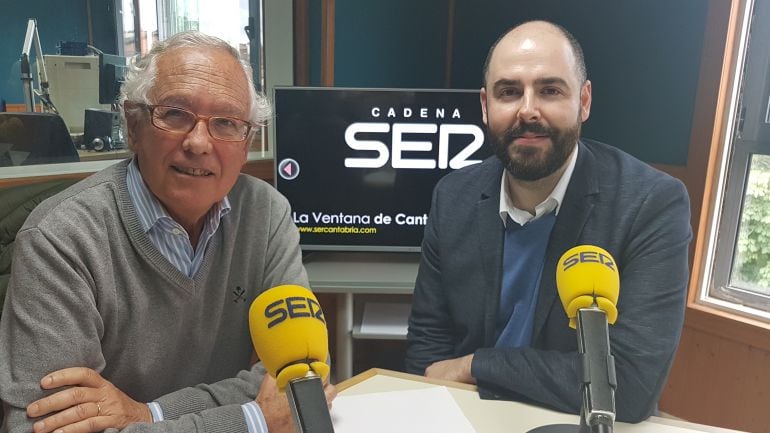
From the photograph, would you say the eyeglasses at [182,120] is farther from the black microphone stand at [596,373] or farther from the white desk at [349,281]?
the white desk at [349,281]

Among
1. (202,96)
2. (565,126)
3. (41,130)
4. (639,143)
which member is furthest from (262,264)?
(639,143)

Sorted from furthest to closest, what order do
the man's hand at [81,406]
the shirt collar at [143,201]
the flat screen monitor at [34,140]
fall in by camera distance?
the flat screen monitor at [34,140], the shirt collar at [143,201], the man's hand at [81,406]

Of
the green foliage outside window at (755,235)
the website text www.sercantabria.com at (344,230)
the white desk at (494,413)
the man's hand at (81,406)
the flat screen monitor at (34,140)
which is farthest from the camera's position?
the website text www.sercantabria.com at (344,230)

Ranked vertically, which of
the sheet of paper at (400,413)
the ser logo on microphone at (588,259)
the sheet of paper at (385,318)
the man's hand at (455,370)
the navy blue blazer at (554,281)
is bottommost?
the sheet of paper at (385,318)

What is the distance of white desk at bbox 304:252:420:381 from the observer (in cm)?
227

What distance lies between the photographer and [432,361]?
4.92 ft

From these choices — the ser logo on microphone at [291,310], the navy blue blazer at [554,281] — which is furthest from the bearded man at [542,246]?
the ser logo on microphone at [291,310]

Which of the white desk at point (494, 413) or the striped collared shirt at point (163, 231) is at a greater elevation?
the striped collared shirt at point (163, 231)

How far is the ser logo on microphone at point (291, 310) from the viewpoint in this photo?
74 cm

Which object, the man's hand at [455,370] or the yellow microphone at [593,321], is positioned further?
the man's hand at [455,370]

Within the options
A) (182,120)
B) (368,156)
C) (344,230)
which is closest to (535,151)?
(182,120)

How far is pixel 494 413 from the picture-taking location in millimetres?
1119

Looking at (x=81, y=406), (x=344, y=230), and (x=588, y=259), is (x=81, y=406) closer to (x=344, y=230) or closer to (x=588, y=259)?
(x=588, y=259)

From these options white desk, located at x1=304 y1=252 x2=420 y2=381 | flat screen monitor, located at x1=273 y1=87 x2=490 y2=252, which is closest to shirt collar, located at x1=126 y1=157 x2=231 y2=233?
white desk, located at x1=304 y1=252 x2=420 y2=381
